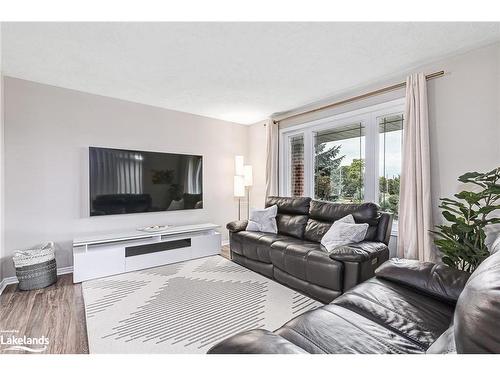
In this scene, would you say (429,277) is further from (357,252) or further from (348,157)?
(348,157)

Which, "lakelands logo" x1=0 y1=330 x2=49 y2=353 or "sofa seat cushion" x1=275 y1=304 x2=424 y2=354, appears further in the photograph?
"lakelands logo" x1=0 y1=330 x2=49 y2=353

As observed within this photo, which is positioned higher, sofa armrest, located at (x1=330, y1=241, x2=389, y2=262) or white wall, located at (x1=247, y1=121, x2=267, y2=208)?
white wall, located at (x1=247, y1=121, x2=267, y2=208)

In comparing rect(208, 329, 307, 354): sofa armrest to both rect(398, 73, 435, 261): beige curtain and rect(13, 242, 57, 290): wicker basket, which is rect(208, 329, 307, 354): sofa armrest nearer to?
rect(398, 73, 435, 261): beige curtain

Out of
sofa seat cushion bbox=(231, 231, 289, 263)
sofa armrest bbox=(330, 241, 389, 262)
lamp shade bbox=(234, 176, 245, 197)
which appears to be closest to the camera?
sofa armrest bbox=(330, 241, 389, 262)

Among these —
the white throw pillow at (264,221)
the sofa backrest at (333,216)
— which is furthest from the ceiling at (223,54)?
the white throw pillow at (264,221)

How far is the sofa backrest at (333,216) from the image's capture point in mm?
2789

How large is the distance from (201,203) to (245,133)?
176cm

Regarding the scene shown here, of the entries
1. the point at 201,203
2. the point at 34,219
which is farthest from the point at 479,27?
the point at 34,219

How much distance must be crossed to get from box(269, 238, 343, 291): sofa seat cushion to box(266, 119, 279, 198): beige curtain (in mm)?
1648

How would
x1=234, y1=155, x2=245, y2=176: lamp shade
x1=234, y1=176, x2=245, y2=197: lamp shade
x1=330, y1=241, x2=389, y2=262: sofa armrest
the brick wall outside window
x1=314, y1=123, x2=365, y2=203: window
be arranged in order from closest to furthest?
x1=330, y1=241, x2=389, y2=262: sofa armrest
x1=314, y1=123, x2=365, y2=203: window
the brick wall outside window
x1=234, y1=176, x2=245, y2=197: lamp shade
x1=234, y1=155, x2=245, y2=176: lamp shade

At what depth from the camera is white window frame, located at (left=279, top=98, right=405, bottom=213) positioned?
3.22 meters

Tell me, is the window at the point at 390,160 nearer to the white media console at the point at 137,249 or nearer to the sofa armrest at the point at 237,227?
the sofa armrest at the point at 237,227

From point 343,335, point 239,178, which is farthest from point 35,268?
point 343,335

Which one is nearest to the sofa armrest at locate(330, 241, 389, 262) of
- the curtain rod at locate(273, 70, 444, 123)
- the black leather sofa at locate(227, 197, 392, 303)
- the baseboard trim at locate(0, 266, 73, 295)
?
the black leather sofa at locate(227, 197, 392, 303)
